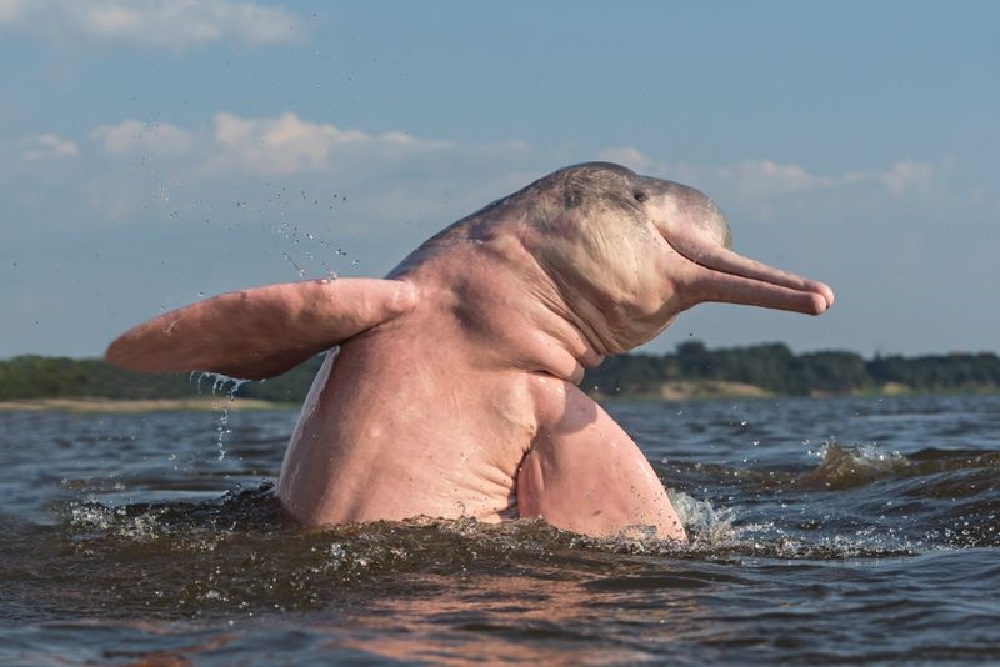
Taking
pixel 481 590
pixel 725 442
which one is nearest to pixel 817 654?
pixel 481 590

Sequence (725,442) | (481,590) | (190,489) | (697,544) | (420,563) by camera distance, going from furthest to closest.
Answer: (725,442) → (190,489) → (697,544) → (420,563) → (481,590)

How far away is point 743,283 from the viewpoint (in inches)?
289

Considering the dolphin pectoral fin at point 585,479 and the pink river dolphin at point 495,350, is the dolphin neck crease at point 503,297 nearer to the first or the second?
the pink river dolphin at point 495,350

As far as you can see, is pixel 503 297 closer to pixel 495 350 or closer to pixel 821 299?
pixel 495 350

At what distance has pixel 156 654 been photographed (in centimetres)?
538

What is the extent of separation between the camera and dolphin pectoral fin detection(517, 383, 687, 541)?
7.34m

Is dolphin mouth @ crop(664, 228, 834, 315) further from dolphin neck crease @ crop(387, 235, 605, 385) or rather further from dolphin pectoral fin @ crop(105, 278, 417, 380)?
dolphin pectoral fin @ crop(105, 278, 417, 380)

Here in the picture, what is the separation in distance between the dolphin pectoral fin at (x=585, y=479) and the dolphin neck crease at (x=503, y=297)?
0.29 metres

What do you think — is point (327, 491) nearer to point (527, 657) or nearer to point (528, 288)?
point (528, 288)

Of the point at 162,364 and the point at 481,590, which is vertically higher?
the point at 162,364

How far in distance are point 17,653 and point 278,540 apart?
186 cm

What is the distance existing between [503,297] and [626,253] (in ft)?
2.17

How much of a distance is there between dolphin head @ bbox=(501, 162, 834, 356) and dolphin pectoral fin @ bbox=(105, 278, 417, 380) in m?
0.79

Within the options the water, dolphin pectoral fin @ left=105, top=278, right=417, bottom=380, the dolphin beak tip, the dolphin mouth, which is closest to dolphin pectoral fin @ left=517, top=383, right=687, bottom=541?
the water
